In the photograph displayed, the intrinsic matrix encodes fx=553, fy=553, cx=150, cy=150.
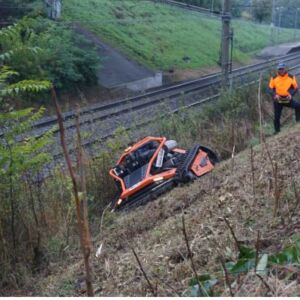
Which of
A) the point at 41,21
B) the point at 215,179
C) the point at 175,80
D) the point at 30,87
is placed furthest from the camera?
the point at 175,80

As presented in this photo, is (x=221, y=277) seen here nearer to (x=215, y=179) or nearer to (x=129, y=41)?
(x=215, y=179)

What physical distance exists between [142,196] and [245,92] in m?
9.62

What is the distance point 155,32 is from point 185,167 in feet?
113

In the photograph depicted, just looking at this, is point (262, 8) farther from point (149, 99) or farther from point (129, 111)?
point (129, 111)

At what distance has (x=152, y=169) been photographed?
10031 millimetres

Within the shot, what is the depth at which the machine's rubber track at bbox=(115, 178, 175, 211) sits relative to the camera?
9.38m

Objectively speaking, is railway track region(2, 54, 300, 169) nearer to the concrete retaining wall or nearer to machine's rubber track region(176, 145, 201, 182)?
machine's rubber track region(176, 145, 201, 182)

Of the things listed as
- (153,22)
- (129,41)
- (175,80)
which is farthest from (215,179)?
A: (153,22)

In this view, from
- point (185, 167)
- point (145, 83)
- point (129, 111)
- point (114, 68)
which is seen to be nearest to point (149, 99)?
point (129, 111)

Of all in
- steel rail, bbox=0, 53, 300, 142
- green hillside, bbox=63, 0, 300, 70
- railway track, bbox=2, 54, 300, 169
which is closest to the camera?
railway track, bbox=2, 54, 300, 169

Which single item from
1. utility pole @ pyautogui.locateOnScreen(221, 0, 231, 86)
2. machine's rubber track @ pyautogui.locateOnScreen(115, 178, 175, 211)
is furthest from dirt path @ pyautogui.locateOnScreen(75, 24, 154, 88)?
machine's rubber track @ pyautogui.locateOnScreen(115, 178, 175, 211)

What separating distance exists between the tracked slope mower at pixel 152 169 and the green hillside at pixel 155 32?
23.9 metres

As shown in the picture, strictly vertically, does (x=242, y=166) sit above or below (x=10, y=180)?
below

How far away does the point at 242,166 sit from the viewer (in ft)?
28.6
